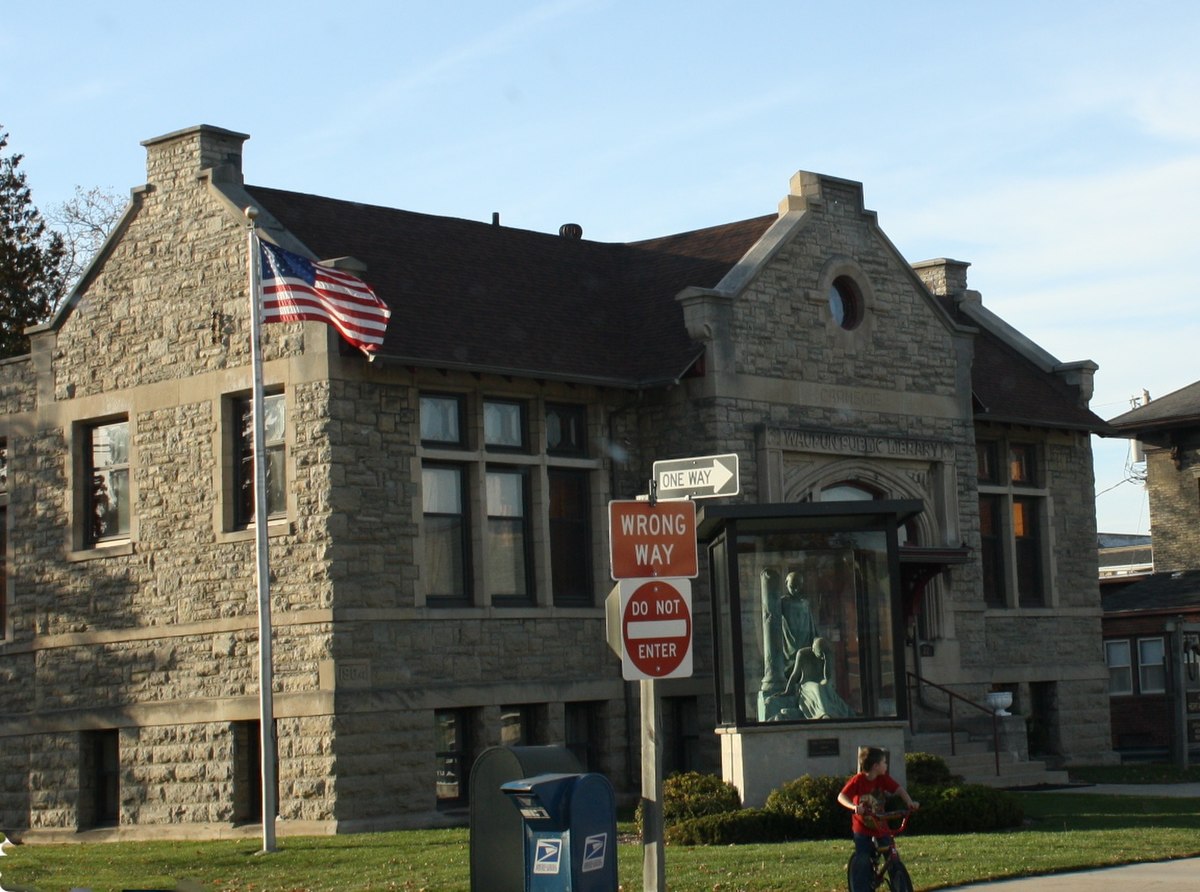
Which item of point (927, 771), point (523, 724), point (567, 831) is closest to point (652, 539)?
point (567, 831)

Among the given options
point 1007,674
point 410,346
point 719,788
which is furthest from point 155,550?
point 1007,674

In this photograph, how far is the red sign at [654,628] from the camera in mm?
11219

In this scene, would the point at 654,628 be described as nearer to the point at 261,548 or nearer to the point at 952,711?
the point at 261,548

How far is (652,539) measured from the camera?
11484 mm

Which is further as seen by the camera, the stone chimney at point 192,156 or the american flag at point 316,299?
the stone chimney at point 192,156

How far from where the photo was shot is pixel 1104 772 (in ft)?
98.5

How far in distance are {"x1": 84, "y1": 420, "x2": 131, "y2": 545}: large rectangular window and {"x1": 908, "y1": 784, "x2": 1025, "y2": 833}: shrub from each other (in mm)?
12278

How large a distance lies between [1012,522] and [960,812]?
1331cm

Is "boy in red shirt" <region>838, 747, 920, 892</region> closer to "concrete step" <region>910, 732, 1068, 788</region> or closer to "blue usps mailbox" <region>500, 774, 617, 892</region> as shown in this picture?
"blue usps mailbox" <region>500, 774, 617, 892</region>

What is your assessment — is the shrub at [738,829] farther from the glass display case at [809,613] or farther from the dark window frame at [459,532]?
the dark window frame at [459,532]

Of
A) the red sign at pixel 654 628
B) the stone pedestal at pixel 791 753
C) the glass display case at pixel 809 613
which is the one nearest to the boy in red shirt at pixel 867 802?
the red sign at pixel 654 628

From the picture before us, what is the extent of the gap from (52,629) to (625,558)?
56.6 ft

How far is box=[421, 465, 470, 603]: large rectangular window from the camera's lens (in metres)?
24.2

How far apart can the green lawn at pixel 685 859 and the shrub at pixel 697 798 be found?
0.76 meters
